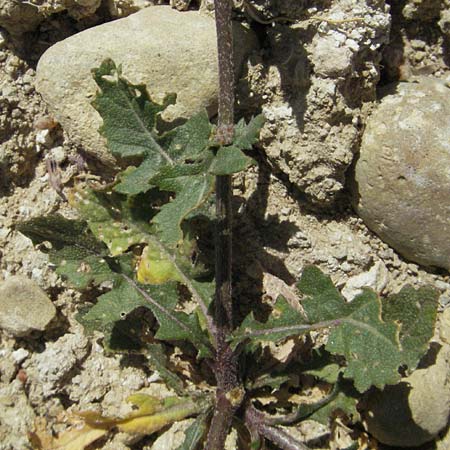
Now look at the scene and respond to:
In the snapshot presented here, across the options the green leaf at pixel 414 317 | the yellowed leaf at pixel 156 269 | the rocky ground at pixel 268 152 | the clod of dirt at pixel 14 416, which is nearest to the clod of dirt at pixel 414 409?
the rocky ground at pixel 268 152

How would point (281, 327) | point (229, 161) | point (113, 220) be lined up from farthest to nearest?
point (113, 220) < point (281, 327) < point (229, 161)

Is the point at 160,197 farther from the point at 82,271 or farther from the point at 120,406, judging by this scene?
the point at 120,406

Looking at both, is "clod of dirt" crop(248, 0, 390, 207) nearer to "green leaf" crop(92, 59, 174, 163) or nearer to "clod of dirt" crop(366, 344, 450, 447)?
"green leaf" crop(92, 59, 174, 163)

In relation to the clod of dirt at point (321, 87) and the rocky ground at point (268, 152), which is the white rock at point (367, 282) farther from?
the clod of dirt at point (321, 87)

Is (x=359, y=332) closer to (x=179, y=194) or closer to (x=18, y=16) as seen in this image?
(x=179, y=194)

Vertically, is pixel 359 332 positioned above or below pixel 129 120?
below

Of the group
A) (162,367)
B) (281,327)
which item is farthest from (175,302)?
(281,327)
